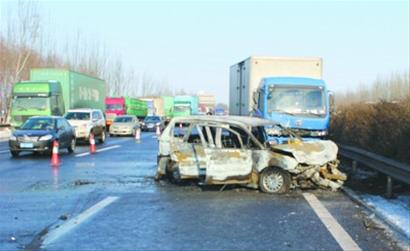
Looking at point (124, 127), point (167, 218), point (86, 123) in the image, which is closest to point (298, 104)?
point (167, 218)

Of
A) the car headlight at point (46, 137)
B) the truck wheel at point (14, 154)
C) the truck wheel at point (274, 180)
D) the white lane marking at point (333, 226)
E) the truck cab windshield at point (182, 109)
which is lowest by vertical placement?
the truck wheel at point (14, 154)

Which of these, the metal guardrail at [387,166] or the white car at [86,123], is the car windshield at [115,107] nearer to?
the white car at [86,123]

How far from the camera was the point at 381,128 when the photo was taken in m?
14.3

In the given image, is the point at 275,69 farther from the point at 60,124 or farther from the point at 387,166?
the point at 387,166

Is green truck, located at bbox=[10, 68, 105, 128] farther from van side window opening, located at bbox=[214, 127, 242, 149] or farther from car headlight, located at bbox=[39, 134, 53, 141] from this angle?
van side window opening, located at bbox=[214, 127, 242, 149]

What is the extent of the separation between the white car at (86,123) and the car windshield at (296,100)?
44.0 ft

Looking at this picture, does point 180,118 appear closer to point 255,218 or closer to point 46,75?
point 255,218

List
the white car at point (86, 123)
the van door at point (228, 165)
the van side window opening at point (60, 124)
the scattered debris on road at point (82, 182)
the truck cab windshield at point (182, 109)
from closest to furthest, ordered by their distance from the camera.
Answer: the van door at point (228, 165)
the scattered debris on road at point (82, 182)
the van side window opening at point (60, 124)
the white car at point (86, 123)
the truck cab windshield at point (182, 109)

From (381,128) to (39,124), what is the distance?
13071mm

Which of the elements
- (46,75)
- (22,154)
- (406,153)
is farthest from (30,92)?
(406,153)

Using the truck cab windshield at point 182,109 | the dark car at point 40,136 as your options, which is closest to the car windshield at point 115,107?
the truck cab windshield at point 182,109

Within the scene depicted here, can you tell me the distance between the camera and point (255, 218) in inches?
344

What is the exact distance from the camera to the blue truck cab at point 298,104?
17.2 metres

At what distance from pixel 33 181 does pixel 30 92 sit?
18273mm
